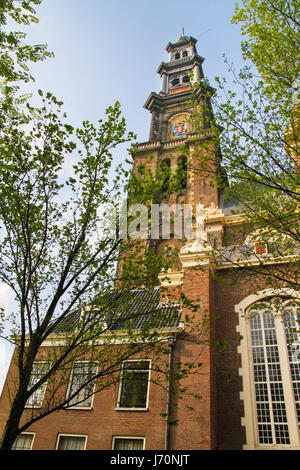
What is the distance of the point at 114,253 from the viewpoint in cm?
Answer: 966

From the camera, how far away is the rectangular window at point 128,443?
12617 millimetres

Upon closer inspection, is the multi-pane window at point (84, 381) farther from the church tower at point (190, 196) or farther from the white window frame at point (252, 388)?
the white window frame at point (252, 388)

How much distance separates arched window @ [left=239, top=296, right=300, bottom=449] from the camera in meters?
12.0

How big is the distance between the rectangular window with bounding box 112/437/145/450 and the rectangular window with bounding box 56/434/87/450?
132 cm

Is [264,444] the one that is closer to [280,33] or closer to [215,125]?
[215,125]

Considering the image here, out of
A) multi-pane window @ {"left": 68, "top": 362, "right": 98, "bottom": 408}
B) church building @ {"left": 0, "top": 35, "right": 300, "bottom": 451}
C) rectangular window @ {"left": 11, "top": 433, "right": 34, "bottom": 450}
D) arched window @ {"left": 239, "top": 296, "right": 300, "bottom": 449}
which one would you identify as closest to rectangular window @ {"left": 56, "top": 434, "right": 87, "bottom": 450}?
church building @ {"left": 0, "top": 35, "right": 300, "bottom": 451}

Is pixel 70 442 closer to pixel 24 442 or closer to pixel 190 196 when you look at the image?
pixel 24 442

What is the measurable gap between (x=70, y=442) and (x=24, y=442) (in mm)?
2063

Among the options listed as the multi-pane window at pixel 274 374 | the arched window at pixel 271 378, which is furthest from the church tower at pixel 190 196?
the multi-pane window at pixel 274 374

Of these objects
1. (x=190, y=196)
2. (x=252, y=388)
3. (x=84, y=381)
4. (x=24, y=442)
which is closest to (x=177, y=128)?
(x=190, y=196)

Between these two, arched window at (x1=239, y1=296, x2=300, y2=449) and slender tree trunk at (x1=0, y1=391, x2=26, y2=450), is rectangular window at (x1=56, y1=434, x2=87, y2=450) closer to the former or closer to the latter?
arched window at (x1=239, y1=296, x2=300, y2=449)

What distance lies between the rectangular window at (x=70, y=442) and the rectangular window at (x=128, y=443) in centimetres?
132
